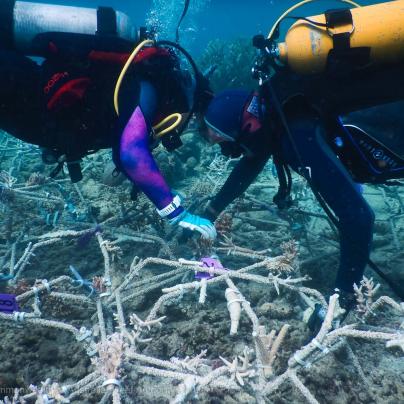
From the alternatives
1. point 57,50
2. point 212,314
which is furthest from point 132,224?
point 57,50

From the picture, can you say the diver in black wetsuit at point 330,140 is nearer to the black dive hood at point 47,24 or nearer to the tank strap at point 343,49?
the tank strap at point 343,49

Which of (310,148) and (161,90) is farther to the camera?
(161,90)

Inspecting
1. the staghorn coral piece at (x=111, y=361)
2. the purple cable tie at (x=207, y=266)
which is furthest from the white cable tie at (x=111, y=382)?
the purple cable tie at (x=207, y=266)

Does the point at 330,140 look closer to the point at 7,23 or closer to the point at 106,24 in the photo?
the point at 106,24

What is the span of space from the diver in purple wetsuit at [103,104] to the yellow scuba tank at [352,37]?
124 cm

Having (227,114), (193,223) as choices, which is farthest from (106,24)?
(193,223)

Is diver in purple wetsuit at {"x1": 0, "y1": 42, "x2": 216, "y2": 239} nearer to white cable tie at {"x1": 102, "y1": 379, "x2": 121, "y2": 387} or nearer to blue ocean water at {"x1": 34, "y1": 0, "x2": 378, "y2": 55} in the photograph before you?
white cable tie at {"x1": 102, "y1": 379, "x2": 121, "y2": 387}

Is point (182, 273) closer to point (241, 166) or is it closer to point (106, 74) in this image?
point (241, 166)

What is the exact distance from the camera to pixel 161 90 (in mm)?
3141

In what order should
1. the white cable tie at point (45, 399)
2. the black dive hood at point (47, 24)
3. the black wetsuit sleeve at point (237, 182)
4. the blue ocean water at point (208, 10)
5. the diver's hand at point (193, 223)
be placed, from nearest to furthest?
the white cable tie at point (45, 399) → the diver's hand at point (193, 223) → the black dive hood at point (47, 24) → the black wetsuit sleeve at point (237, 182) → the blue ocean water at point (208, 10)

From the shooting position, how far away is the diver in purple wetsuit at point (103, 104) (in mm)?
2975

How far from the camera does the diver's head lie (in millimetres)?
3145

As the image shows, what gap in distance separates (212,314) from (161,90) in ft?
7.33

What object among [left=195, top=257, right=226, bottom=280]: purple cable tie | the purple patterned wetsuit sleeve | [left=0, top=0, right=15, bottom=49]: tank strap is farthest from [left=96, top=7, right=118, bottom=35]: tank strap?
[left=195, top=257, right=226, bottom=280]: purple cable tie
